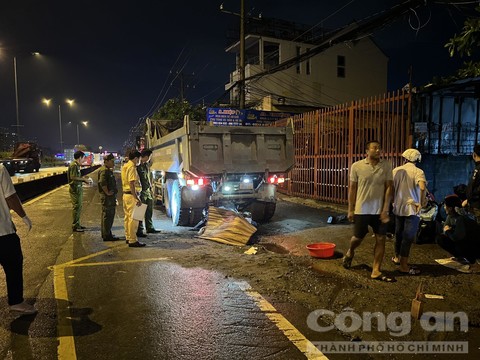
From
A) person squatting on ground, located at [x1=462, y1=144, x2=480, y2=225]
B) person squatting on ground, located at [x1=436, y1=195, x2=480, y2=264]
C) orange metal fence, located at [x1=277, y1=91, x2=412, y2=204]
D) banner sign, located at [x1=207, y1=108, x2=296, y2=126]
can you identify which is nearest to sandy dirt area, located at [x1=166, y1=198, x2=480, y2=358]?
person squatting on ground, located at [x1=436, y1=195, x2=480, y2=264]

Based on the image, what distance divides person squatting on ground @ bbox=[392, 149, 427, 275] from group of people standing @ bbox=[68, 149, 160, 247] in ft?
14.7

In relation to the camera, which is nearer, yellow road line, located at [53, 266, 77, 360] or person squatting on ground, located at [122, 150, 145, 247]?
yellow road line, located at [53, 266, 77, 360]

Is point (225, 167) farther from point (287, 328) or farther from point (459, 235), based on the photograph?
point (287, 328)

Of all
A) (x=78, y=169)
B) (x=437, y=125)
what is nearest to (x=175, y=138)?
(x=78, y=169)

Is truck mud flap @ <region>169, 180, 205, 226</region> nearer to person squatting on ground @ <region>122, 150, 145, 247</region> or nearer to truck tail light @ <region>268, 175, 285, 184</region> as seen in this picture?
person squatting on ground @ <region>122, 150, 145, 247</region>

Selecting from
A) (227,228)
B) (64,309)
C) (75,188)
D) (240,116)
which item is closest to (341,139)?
(227,228)

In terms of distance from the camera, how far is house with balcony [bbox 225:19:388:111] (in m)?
29.2

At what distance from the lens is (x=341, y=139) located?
12.0 m

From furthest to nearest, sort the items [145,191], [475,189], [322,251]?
[145,191], [322,251], [475,189]

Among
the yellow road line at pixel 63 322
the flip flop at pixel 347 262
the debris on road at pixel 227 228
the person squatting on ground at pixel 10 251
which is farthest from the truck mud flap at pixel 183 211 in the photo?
the person squatting on ground at pixel 10 251

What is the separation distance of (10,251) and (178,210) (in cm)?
491

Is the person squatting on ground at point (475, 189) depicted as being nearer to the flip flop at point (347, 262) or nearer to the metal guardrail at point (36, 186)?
the flip flop at point (347, 262)

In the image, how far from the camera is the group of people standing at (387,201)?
4.93 m

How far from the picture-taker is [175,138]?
8.75m
